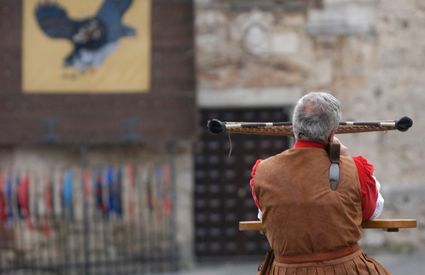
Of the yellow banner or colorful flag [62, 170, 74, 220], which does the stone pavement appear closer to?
colorful flag [62, 170, 74, 220]

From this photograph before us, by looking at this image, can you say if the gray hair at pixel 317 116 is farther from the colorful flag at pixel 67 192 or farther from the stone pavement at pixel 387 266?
the colorful flag at pixel 67 192

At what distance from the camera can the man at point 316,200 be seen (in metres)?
4.31

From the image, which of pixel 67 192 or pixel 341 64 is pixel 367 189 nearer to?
pixel 67 192

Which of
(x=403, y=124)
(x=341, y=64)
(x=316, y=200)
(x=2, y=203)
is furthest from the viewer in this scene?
(x=341, y=64)

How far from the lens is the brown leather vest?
4.30 m

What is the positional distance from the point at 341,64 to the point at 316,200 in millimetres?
7638

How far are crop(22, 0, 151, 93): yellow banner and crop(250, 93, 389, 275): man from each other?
7.15 m

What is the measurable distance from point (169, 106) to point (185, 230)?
132 centimetres

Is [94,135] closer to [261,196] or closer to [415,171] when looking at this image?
[415,171]

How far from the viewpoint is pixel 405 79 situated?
1188 cm

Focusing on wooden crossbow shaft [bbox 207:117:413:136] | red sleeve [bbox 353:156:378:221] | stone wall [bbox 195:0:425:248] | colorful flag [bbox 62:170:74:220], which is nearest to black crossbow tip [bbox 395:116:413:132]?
wooden crossbow shaft [bbox 207:117:413:136]

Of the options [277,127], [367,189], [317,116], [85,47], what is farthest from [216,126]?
[85,47]

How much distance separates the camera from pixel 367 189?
14.4ft

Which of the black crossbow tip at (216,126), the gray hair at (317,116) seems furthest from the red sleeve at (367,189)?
the black crossbow tip at (216,126)
